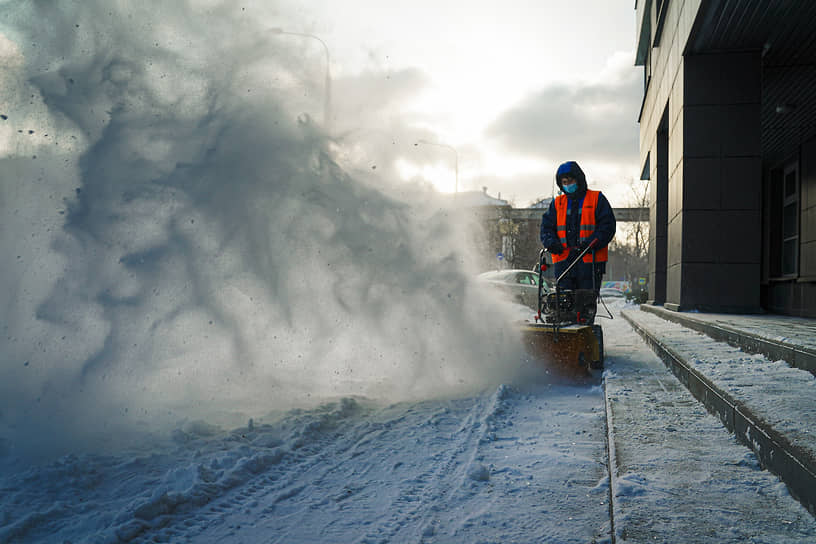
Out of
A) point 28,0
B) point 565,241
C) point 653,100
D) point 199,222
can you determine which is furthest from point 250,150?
point 653,100

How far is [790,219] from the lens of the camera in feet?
47.2

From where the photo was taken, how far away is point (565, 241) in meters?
6.06

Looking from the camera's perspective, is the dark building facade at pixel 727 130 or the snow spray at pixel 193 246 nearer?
the snow spray at pixel 193 246

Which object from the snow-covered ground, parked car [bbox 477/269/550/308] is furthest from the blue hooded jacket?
parked car [bbox 477/269/550/308]

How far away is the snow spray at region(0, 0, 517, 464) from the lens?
12.9 ft

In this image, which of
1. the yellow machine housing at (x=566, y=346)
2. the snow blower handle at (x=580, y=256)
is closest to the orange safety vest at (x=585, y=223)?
the snow blower handle at (x=580, y=256)

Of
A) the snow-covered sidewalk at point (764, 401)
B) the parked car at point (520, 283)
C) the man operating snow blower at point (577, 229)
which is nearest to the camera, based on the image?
the snow-covered sidewalk at point (764, 401)

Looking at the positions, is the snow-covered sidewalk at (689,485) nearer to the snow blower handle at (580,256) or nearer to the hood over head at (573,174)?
the snow blower handle at (580,256)

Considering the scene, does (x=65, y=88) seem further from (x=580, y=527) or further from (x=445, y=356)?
(x=580, y=527)

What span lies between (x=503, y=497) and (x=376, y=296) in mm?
2730

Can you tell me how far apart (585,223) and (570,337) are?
1231mm

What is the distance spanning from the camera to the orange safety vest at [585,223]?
588 cm

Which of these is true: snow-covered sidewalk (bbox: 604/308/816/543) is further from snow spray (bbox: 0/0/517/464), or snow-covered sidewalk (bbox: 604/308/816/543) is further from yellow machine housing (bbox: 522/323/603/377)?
snow spray (bbox: 0/0/517/464)

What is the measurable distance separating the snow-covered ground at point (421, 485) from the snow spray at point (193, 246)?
619 millimetres
